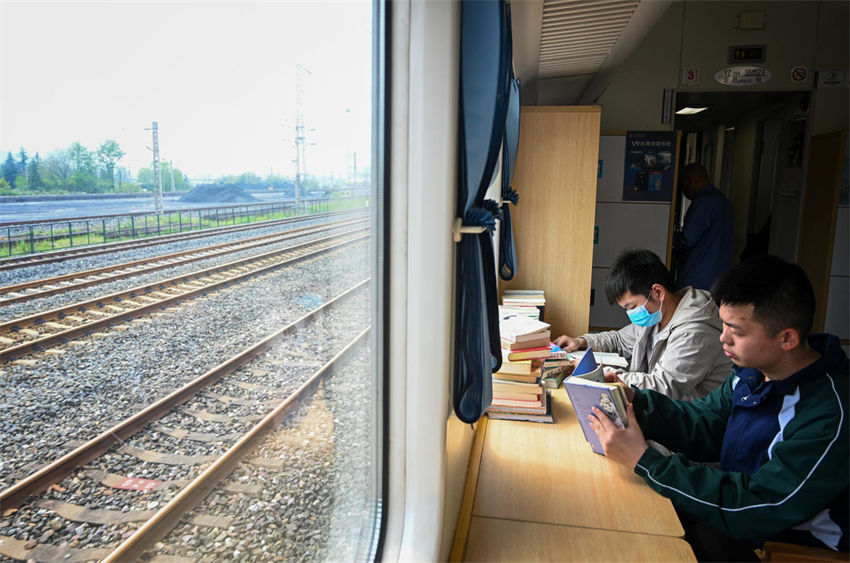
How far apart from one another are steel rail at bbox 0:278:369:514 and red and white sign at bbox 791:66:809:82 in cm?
643

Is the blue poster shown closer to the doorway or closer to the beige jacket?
the doorway

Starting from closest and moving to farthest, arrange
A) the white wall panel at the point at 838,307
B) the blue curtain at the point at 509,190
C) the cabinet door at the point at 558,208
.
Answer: the blue curtain at the point at 509,190 → the cabinet door at the point at 558,208 → the white wall panel at the point at 838,307

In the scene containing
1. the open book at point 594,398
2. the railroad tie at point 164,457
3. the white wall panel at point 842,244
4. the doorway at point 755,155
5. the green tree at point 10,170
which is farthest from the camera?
the doorway at point 755,155

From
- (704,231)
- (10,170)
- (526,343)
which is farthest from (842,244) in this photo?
(10,170)

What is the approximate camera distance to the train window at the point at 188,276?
1.98 feet

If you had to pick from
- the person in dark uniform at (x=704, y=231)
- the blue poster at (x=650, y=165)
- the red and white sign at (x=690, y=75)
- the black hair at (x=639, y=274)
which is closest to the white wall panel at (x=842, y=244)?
the person in dark uniform at (x=704, y=231)

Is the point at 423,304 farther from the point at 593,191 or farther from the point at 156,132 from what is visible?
the point at 593,191

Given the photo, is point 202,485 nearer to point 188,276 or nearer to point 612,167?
point 188,276

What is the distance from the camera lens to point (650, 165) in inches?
218

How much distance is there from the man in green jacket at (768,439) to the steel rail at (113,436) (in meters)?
1.23

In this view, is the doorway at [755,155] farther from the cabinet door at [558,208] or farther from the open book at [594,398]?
the open book at [594,398]

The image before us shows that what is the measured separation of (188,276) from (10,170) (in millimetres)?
340

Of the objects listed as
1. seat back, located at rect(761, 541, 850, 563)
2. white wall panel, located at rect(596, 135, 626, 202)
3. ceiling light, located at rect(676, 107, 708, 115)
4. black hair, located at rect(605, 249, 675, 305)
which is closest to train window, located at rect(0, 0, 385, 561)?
seat back, located at rect(761, 541, 850, 563)

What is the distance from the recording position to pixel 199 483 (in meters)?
1.02
